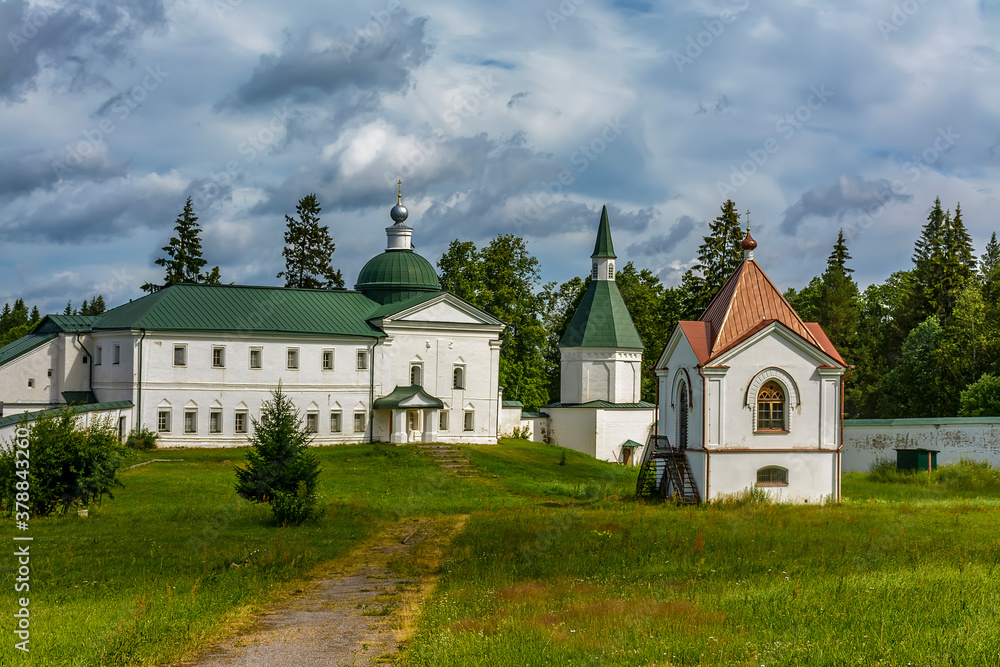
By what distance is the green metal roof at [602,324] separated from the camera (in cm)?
5106

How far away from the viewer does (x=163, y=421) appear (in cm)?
4056

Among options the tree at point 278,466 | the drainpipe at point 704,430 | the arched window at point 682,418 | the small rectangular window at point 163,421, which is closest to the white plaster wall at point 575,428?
the arched window at point 682,418

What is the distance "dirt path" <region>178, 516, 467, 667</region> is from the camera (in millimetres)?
11242

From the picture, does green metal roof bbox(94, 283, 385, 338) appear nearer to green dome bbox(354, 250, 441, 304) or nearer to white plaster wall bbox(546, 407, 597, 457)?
green dome bbox(354, 250, 441, 304)

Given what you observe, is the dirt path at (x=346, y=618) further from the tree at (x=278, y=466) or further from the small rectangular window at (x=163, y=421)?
the small rectangular window at (x=163, y=421)

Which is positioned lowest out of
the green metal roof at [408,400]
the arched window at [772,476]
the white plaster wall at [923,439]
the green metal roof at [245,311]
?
the arched window at [772,476]

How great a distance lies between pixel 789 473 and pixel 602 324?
23074 millimetres

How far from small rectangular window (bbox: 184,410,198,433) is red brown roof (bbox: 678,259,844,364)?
21749 millimetres

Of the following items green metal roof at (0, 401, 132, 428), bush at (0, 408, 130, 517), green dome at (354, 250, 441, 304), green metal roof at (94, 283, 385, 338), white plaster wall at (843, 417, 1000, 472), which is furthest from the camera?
green dome at (354, 250, 441, 304)

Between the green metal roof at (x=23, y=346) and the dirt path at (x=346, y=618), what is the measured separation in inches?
1065

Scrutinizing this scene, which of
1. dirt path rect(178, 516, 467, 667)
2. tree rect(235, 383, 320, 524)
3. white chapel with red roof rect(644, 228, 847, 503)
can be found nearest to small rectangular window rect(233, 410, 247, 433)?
tree rect(235, 383, 320, 524)

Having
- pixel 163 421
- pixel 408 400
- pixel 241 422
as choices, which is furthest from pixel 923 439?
pixel 163 421

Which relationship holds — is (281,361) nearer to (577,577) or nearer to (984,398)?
(577,577)

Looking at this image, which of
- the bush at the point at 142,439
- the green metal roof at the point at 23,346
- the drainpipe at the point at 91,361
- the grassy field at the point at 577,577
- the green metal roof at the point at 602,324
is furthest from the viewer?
the green metal roof at the point at 602,324
